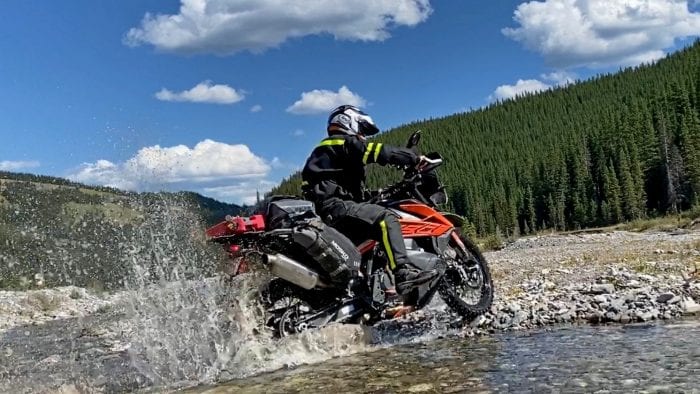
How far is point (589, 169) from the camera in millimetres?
113438

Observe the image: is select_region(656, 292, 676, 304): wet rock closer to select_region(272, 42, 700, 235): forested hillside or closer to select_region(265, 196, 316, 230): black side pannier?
select_region(265, 196, 316, 230): black side pannier

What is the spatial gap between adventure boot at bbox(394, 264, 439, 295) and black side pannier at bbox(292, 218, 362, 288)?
58 centimetres

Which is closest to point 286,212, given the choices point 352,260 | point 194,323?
point 352,260

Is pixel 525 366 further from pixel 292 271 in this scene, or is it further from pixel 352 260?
pixel 292 271

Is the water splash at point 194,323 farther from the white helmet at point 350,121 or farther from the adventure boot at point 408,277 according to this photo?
the white helmet at point 350,121

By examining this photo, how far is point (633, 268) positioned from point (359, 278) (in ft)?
18.1

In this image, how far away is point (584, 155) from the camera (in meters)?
117

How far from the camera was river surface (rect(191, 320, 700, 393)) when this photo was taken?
5.50 m

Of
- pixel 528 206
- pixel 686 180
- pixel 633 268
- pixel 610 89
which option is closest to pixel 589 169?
pixel 528 206

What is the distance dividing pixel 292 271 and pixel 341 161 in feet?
5.28

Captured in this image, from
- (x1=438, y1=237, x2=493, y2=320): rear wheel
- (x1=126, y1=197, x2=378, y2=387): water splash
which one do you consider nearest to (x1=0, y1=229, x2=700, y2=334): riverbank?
(x1=438, y1=237, x2=493, y2=320): rear wheel

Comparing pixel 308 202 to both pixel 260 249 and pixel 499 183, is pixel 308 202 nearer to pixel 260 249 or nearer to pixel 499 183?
pixel 260 249

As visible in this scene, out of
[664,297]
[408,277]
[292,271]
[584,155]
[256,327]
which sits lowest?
[664,297]

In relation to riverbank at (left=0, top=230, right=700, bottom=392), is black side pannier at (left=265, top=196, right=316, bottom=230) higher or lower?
higher
